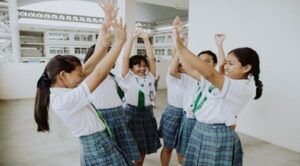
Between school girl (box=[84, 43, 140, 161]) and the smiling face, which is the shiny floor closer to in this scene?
school girl (box=[84, 43, 140, 161])

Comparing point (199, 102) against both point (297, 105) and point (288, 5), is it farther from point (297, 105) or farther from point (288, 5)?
point (288, 5)

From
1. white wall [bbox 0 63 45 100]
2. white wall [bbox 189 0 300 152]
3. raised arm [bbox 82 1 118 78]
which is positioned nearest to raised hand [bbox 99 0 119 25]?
raised arm [bbox 82 1 118 78]

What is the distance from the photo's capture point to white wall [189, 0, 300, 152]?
289 centimetres

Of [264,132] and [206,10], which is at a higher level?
[206,10]

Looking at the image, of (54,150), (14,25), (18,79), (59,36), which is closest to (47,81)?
(54,150)

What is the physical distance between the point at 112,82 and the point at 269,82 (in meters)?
2.47

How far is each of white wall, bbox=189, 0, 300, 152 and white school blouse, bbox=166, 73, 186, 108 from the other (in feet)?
5.92

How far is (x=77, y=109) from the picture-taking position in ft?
3.41

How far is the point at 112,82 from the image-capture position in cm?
167

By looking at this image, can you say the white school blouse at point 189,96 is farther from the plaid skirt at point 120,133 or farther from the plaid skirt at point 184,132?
the plaid skirt at point 120,133

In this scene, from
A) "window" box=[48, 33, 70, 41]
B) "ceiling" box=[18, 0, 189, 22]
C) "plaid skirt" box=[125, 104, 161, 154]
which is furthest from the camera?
"window" box=[48, 33, 70, 41]

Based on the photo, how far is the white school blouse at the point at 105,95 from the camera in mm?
1612

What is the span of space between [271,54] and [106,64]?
9.33ft

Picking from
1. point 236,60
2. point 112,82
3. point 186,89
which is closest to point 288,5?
point 186,89
